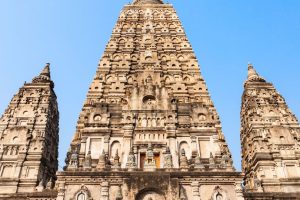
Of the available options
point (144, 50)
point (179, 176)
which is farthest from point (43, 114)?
point (179, 176)

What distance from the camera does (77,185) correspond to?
22156 mm

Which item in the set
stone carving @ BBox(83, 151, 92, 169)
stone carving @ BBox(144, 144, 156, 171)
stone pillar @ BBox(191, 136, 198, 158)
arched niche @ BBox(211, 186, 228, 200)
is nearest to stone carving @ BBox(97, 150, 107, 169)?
stone carving @ BBox(83, 151, 92, 169)

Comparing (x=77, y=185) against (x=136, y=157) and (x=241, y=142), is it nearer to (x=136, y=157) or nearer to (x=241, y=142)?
(x=136, y=157)

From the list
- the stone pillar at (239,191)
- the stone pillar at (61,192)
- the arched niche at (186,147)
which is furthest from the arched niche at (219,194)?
the stone pillar at (61,192)

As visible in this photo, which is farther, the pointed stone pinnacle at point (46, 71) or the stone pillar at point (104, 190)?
the pointed stone pinnacle at point (46, 71)

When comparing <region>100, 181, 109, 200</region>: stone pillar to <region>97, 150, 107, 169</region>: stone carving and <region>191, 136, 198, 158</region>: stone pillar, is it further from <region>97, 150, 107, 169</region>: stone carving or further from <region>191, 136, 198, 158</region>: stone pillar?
<region>191, 136, 198, 158</region>: stone pillar

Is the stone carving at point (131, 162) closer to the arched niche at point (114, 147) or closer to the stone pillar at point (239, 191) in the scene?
the arched niche at point (114, 147)

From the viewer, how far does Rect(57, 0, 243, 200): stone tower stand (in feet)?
72.3

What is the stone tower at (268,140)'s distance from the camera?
104ft

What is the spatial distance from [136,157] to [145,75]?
781 cm

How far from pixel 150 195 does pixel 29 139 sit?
18.1m

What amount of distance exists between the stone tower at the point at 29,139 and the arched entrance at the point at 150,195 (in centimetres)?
1033

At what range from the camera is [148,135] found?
83.5 feet

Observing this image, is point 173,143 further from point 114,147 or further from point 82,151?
point 82,151
